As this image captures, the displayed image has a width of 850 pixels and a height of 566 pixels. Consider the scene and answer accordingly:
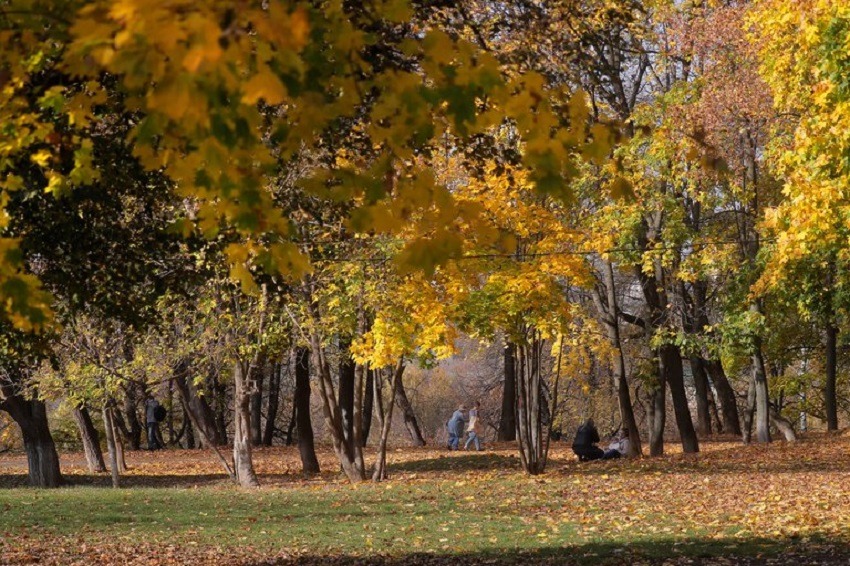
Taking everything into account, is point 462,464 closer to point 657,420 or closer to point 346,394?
point 346,394

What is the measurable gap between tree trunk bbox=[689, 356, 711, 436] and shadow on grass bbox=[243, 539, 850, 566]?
21.5m

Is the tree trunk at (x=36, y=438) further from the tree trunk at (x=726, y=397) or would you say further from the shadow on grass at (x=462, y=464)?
the tree trunk at (x=726, y=397)

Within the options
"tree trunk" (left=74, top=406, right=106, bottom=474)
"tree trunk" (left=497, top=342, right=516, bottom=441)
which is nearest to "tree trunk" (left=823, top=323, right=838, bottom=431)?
"tree trunk" (left=497, top=342, right=516, bottom=441)

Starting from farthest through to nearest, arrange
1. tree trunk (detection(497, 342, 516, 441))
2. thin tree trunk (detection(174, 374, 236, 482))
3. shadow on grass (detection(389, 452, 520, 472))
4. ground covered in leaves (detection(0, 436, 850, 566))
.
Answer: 1. tree trunk (detection(497, 342, 516, 441))
2. shadow on grass (detection(389, 452, 520, 472))
3. thin tree trunk (detection(174, 374, 236, 482))
4. ground covered in leaves (detection(0, 436, 850, 566))

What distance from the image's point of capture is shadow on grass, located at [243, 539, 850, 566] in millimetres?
9938

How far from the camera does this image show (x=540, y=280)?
1856 centimetres

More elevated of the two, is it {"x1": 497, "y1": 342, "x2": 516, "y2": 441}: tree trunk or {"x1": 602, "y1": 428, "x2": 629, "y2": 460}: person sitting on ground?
{"x1": 497, "y1": 342, "x2": 516, "y2": 441}: tree trunk

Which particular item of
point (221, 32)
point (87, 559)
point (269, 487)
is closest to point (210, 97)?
point (221, 32)

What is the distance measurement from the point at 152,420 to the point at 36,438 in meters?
14.8

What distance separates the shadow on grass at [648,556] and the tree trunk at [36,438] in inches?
513

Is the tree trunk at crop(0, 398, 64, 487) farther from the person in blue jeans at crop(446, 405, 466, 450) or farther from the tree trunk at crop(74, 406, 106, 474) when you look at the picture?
the person in blue jeans at crop(446, 405, 466, 450)

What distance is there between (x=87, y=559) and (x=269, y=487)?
10047 millimetres

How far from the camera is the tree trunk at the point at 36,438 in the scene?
74.1ft

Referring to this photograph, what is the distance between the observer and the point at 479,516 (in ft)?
48.3
